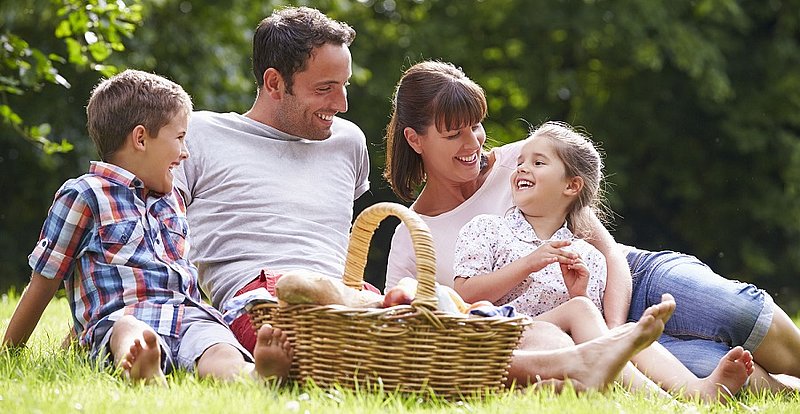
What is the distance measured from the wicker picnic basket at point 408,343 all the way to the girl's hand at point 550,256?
19.3 inches

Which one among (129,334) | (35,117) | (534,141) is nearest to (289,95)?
(534,141)

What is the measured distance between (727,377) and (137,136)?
1978 mm

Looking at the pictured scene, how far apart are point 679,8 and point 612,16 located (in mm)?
729

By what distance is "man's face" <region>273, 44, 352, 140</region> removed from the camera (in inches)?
162

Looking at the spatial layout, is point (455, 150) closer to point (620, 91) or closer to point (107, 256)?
point (107, 256)

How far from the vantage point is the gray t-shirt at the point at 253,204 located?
388cm

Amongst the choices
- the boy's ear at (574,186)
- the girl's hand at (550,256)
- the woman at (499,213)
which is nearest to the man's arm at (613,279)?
the woman at (499,213)

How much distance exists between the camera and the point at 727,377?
331 cm

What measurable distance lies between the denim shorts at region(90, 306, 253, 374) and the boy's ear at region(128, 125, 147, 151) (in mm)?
534

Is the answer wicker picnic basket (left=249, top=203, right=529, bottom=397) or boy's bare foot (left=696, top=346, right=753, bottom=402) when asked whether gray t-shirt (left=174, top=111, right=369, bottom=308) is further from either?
boy's bare foot (left=696, top=346, right=753, bottom=402)

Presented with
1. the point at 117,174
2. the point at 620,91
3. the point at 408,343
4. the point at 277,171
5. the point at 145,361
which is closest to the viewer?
the point at 408,343

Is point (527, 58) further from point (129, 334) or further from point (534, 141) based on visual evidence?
point (129, 334)

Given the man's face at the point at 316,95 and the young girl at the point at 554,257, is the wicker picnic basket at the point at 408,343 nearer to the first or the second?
the young girl at the point at 554,257

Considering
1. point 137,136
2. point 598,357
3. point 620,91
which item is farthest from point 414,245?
point 620,91
